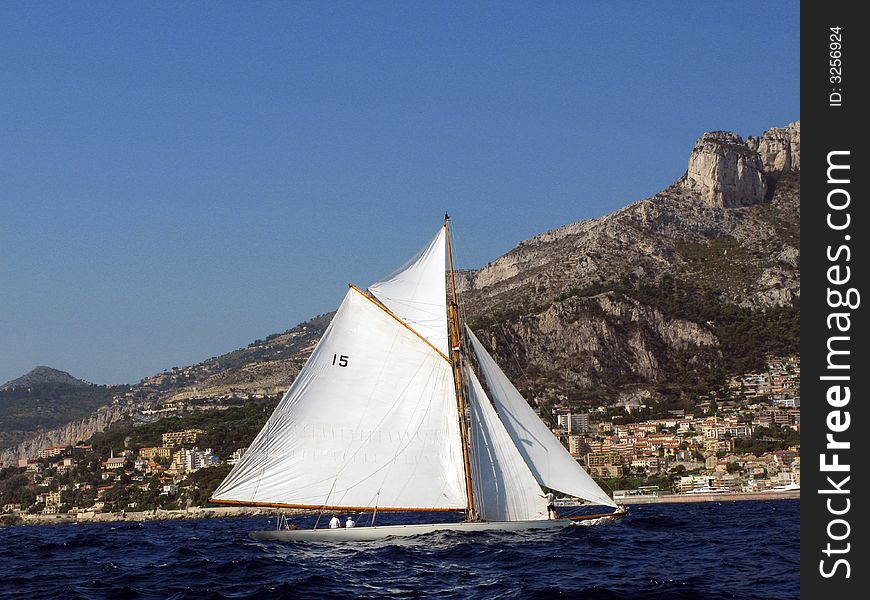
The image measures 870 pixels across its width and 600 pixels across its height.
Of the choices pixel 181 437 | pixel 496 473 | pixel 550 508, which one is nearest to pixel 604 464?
pixel 181 437

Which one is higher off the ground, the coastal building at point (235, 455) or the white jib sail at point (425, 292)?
the white jib sail at point (425, 292)

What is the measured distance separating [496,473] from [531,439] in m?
1.99

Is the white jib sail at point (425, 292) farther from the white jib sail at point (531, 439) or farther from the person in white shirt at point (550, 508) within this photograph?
the person in white shirt at point (550, 508)

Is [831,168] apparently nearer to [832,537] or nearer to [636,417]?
[832,537]

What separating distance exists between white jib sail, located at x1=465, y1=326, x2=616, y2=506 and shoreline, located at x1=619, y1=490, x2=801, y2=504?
6575 cm

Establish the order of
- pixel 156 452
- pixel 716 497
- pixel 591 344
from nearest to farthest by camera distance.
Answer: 1. pixel 716 497
2. pixel 156 452
3. pixel 591 344

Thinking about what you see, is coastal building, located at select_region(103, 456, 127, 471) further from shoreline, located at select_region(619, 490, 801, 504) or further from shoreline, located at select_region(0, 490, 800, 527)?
shoreline, located at select_region(619, 490, 801, 504)

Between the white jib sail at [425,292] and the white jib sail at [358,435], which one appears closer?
the white jib sail at [358,435]

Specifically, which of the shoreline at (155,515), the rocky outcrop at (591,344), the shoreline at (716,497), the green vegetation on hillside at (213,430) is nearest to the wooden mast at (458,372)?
the shoreline at (716,497)

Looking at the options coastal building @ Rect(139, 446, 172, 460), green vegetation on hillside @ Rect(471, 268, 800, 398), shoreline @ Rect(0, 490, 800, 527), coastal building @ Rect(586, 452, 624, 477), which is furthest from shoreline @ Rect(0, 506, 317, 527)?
green vegetation on hillside @ Rect(471, 268, 800, 398)

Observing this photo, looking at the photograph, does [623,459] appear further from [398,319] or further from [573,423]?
[398,319]

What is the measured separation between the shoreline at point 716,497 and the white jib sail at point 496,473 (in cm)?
6597

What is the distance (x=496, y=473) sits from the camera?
45125mm

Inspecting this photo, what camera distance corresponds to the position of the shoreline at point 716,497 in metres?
110
